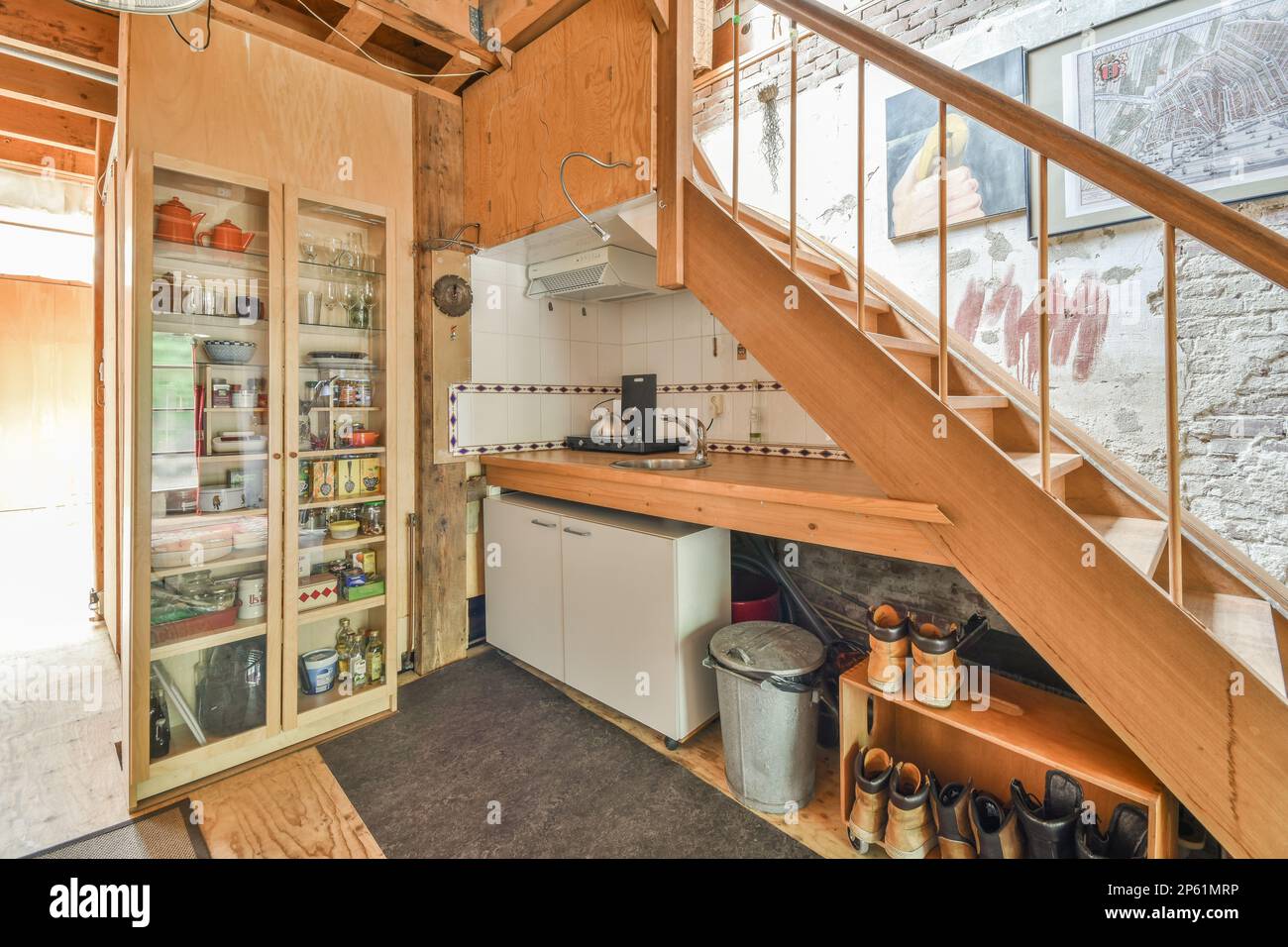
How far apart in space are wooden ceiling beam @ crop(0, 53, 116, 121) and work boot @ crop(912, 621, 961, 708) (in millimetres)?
3860

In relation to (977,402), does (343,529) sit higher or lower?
lower

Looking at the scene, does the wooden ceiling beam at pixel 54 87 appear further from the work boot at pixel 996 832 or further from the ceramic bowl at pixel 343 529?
the work boot at pixel 996 832

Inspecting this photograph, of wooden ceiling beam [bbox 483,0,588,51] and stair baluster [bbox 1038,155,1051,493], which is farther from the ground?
wooden ceiling beam [bbox 483,0,588,51]

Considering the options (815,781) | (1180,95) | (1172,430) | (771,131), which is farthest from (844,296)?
(815,781)

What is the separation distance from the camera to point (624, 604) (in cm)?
221

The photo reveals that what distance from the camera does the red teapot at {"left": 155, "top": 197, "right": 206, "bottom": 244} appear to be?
196cm

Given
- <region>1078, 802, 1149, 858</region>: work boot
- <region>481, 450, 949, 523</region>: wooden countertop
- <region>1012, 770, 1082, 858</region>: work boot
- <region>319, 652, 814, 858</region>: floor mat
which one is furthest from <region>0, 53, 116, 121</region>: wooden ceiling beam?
<region>1078, 802, 1149, 858</region>: work boot

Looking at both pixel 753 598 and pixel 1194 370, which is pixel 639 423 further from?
pixel 1194 370

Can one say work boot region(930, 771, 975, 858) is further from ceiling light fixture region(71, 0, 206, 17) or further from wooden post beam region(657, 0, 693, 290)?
ceiling light fixture region(71, 0, 206, 17)

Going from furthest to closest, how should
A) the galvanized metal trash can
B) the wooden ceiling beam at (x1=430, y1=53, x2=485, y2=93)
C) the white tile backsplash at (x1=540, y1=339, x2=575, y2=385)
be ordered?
the white tile backsplash at (x1=540, y1=339, x2=575, y2=385) < the wooden ceiling beam at (x1=430, y1=53, x2=485, y2=93) < the galvanized metal trash can

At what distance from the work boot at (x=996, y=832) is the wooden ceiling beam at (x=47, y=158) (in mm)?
5109

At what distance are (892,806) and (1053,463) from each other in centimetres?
108

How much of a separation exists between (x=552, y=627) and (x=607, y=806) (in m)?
0.88
